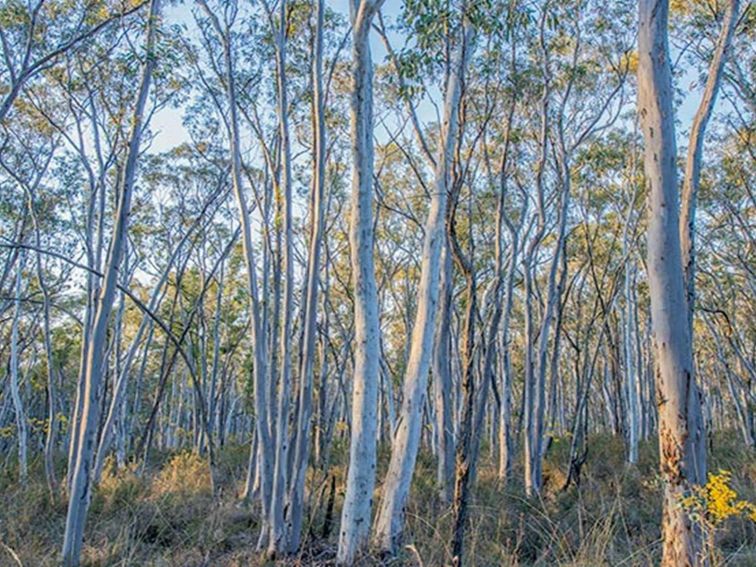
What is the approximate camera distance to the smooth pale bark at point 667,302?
3.26m

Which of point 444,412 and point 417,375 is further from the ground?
point 417,375

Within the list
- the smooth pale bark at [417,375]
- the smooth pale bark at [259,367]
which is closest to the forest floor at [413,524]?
the smooth pale bark at [417,375]

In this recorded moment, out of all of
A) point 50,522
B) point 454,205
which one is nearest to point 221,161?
point 50,522

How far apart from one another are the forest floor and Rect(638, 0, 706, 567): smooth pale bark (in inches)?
8.8

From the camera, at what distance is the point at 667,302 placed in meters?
3.44

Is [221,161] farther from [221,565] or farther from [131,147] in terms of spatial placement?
[221,565]

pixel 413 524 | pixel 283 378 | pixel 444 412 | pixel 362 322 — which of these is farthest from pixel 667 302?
pixel 444 412

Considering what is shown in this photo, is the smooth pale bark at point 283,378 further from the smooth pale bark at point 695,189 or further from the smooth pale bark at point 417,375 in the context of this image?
the smooth pale bark at point 695,189

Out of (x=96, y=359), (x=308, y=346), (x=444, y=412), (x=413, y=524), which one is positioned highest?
(x=308, y=346)

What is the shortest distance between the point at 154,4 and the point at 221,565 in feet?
17.4

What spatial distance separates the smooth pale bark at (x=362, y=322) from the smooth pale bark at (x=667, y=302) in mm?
2306

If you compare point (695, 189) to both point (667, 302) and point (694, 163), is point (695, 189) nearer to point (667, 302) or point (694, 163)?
point (694, 163)

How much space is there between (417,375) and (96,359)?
2908 mm

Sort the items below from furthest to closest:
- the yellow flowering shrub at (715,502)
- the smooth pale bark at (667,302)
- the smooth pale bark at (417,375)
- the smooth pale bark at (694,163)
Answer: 1. the smooth pale bark at (417,375)
2. the smooth pale bark at (694,163)
3. the smooth pale bark at (667,302)
4. the yellow flowering shrub at (715,502)
